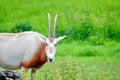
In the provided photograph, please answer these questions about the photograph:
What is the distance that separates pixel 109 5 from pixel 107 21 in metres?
2.12

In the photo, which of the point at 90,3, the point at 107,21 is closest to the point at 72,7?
the point at 90,3

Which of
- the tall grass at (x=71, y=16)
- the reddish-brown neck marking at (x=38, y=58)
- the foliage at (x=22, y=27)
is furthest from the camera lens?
the foliage at (x=22, y=27)

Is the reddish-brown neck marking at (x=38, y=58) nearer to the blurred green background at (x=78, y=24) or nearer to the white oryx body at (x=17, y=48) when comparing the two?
the white oryx body at (x=17, y=48)

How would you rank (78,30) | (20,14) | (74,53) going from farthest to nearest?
(20,14)
(78,30)
(74,53)

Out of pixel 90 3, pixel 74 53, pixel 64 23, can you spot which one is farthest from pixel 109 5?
pixel 74 53

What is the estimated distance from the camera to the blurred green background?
20291mm

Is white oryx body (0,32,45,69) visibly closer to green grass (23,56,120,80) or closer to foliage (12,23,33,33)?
green grass (23,56,120,80)

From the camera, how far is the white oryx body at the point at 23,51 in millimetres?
12906

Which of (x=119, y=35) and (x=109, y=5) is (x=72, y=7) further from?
(x=119, y=35)

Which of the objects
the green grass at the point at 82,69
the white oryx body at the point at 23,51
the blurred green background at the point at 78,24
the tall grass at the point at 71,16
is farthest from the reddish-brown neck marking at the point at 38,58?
the tall grass at the point at 71,16

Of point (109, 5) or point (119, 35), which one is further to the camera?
point (109, 5)

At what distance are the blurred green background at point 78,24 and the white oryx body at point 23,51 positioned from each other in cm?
→ 406

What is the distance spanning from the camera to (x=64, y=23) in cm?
2492

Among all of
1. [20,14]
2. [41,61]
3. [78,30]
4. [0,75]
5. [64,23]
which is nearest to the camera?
[0,75]
